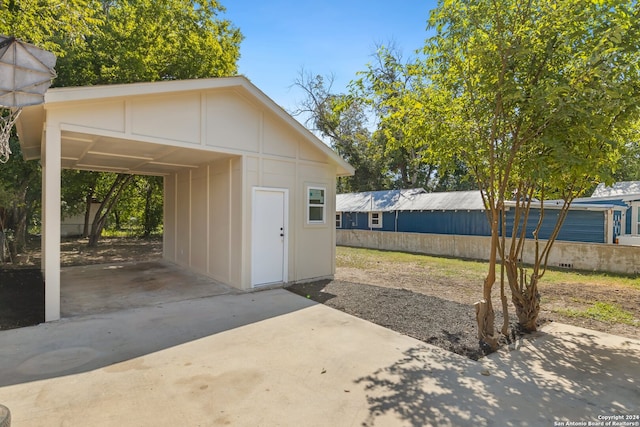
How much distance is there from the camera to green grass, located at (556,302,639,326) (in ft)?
17.6

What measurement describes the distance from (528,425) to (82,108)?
658 cm

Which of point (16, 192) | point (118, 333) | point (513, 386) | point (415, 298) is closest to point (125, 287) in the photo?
point (118, 333)

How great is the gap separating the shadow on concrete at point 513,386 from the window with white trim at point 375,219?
15.0 metres

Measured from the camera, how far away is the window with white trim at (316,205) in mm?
7875

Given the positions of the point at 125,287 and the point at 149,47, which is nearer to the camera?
the point at 125,287

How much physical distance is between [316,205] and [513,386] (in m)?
5.52

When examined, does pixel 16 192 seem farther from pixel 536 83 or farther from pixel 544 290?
pixel 544 290

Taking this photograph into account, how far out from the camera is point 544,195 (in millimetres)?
5109

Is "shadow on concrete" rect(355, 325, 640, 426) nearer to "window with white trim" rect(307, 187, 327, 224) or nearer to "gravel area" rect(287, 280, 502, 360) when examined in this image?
"gravel area" rect(287, 280, 502, 360)

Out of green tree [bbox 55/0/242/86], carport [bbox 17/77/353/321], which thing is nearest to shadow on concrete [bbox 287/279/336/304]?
carport [bbox 17/77/353/321]

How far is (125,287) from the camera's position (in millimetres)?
6992

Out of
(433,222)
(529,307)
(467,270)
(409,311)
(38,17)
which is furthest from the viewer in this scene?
(433,222)

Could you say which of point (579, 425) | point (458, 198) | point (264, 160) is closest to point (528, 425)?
point (579, 425)

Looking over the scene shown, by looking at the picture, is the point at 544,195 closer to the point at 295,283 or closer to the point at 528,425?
the point at 528,425
